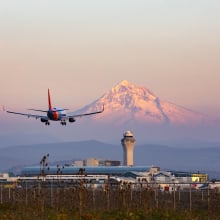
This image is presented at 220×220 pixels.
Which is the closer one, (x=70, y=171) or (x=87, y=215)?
(x=87, y=215)

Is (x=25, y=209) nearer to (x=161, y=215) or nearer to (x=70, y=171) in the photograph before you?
(x=161, y=215)

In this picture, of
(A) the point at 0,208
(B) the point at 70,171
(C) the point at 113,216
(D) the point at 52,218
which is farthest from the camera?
(B) the point at 70,171

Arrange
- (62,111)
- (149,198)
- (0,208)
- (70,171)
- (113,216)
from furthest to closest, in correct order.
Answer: (70,171) < (62,111) < (0,208) < (149,198) < (113,216)

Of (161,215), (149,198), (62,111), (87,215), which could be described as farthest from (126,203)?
(62,111)

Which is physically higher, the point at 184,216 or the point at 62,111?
the point at 62,111

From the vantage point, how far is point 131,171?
194 m

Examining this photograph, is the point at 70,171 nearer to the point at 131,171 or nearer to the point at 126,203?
the point at 131,171

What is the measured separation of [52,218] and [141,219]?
13.5 ft

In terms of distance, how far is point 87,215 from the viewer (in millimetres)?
31859

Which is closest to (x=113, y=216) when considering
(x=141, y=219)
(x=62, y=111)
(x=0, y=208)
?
(x=141, y=219)

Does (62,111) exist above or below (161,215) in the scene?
above

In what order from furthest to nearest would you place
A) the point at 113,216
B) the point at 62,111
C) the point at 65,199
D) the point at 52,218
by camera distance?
the point at 62,111
the point at 65,199
the point at 113,216
the point at 52,218

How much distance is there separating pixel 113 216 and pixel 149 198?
18.6 feet

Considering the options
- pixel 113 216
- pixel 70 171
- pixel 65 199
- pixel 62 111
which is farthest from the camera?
pixel 70 171
